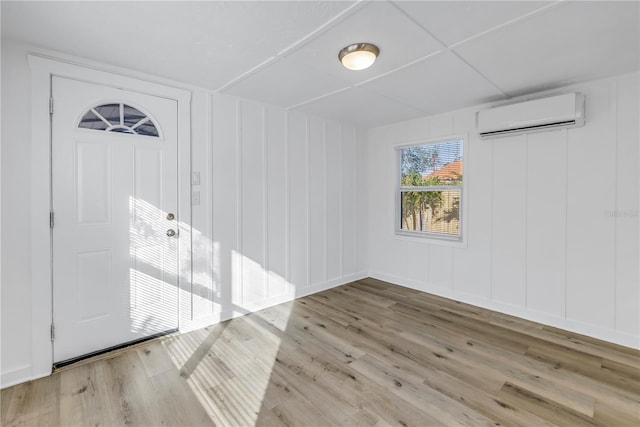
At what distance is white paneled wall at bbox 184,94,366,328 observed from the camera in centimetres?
305

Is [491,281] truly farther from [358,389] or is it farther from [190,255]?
[190,255]

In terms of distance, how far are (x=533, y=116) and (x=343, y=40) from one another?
2.11 meters

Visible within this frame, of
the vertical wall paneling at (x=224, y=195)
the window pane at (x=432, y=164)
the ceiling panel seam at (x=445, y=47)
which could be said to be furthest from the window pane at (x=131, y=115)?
the window pane at (x=432, y=164)

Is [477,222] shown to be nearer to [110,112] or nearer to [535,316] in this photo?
[535,316]

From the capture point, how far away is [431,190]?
13.3 ft

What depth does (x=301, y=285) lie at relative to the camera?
12.7 feet

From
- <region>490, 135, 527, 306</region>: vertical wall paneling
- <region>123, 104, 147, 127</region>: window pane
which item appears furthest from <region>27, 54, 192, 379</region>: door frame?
<region>490, 135, 527, 306</region>: vertical wall paneling

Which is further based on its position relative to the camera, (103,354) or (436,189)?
(436,189)

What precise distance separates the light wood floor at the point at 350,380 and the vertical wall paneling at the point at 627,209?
35cm

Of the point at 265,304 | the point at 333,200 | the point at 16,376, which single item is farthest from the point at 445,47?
the point at 16,376

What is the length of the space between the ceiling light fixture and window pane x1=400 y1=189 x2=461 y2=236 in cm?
225

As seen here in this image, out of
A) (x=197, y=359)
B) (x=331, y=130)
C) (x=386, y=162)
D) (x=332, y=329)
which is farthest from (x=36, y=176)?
(x=386, y=162)

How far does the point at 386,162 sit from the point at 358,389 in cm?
317

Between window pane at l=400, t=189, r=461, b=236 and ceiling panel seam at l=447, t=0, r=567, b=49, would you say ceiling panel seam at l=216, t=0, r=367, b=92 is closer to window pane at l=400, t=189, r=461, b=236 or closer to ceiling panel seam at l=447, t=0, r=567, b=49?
ceiling panel seam at l=447, t=0, r=567, b=49
